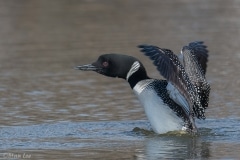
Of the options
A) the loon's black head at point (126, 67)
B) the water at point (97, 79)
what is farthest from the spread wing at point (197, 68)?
the loon's black head at point (126, 67)

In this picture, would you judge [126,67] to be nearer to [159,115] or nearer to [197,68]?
[159,115]

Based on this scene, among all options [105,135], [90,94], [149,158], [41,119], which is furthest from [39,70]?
[149,158]

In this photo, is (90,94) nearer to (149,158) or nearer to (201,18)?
(149,158)

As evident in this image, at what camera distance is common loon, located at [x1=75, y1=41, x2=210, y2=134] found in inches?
440

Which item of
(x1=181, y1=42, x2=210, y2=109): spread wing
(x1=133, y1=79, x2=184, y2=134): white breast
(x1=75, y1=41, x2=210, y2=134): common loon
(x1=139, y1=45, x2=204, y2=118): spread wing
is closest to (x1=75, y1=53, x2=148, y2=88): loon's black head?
(x1=75, y1=41, x2=210, y2=134): common loon

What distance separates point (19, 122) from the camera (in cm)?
1250

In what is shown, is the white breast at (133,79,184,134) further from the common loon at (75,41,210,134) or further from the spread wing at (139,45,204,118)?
the spread wing at (139,45,204,118)

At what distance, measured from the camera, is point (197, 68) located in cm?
1229

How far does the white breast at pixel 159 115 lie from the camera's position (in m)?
11.7

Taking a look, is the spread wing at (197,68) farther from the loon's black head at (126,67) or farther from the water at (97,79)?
Result: the loon's black head at (126,67)

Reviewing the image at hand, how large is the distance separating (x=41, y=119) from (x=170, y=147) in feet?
7.85

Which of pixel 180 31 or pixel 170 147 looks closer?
pixel 170 147

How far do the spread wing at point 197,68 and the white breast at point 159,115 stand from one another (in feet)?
1.69

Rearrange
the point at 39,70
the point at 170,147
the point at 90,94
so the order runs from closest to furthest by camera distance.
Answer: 1. the point at 170,147
2. the point at 90,94
3. the point at 39,70
